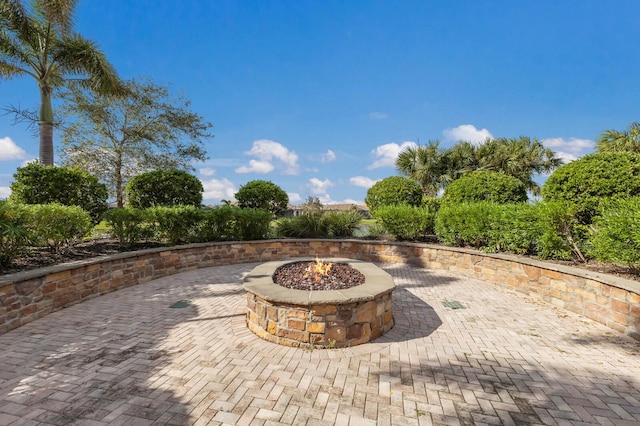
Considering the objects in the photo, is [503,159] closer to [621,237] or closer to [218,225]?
[621,237]

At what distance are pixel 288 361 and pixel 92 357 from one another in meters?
2.20

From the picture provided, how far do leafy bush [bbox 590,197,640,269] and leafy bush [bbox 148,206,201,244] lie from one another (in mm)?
8688

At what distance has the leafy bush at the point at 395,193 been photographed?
459 inches

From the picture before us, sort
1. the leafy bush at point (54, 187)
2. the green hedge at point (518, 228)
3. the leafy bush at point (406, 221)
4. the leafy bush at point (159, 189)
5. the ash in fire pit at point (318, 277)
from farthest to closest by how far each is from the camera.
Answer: the leafy bush at point (159, 189), the leafy bush at point (406, 221), the leafy bush at point (54, 187), the green hedge at point (518, 228), the ash in fire pit at point (318, 277)

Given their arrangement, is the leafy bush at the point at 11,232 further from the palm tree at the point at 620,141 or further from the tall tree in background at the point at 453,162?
the palm tree at the point at 620,141

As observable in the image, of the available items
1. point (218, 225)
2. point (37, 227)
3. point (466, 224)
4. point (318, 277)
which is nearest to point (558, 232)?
point (466, 224)

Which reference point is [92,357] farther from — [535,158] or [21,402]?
[535,158]

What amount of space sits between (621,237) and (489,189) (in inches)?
178

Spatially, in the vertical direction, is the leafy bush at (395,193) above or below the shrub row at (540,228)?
above

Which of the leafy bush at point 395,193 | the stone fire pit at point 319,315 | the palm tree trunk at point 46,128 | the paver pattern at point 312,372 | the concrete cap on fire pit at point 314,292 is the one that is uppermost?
the palm tree trunk at point 46,128

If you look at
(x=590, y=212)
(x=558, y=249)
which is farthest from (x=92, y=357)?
(x=590, y=212)

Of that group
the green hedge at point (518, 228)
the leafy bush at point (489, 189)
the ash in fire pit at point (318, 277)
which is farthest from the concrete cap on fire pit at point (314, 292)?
the leafy bush at point (489, 189)

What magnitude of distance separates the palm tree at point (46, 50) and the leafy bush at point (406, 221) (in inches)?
400

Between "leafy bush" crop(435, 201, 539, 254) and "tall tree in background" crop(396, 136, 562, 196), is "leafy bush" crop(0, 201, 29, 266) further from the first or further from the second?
"tall tree in background" crop(396, 136, 562, 196)
